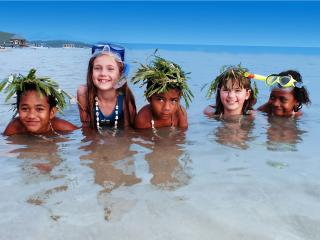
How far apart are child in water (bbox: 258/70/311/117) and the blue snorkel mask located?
3070mm

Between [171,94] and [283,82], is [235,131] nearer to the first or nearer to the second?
[171,94]

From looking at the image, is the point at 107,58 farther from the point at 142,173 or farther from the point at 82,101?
the point at 142,173

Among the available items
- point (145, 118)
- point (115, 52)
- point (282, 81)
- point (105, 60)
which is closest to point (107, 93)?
point (105, 60)

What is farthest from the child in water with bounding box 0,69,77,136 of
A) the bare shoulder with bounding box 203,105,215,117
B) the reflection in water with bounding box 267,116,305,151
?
the bare shoulder with bounding box 203,105,215,117

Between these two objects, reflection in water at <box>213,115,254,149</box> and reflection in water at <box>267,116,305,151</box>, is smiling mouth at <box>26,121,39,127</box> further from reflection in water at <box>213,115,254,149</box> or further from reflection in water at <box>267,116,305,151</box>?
reflection in water at <box>267,116,305,151</box>

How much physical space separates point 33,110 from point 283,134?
376 centimetres

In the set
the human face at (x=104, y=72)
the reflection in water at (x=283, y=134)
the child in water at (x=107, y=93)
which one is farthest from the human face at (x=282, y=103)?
the human face at (x=104, y=72)

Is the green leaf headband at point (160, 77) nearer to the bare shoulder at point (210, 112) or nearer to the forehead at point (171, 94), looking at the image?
the forehead at point (171, 94)

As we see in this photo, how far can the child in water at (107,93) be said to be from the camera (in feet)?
21.1

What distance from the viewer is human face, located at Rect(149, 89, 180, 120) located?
6.04 m

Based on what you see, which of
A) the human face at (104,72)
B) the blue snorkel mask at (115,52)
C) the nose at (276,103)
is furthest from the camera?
the nose at (276,103)

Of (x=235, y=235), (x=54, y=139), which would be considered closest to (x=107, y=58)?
(x=54, y=139)

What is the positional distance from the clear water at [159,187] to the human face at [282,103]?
7.82 ft

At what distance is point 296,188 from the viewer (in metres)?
3.44
